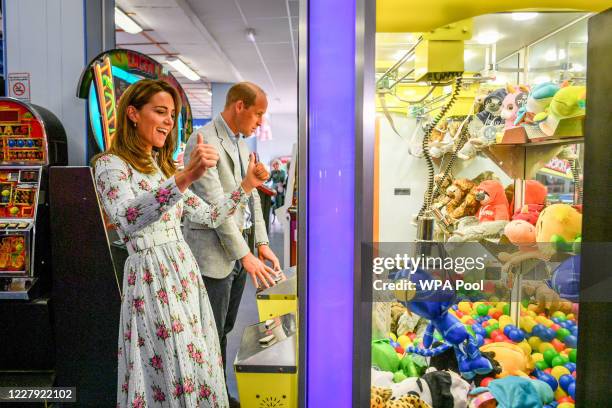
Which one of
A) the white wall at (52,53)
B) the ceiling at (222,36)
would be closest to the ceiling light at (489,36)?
the white wall at (52,53)

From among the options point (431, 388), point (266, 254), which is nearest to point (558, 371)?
point (431, 388)

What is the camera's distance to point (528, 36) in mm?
2430

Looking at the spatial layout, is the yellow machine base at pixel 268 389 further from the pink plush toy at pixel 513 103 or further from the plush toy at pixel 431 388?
the pink plush toy at pixel 513 103

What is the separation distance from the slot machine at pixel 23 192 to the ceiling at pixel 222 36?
338cm

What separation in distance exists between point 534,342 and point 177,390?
1.36 m

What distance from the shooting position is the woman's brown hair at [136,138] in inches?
73.3

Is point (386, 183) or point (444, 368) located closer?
point (444, 368)

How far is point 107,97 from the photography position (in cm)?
257

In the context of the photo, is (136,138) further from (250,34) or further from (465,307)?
(250,34)

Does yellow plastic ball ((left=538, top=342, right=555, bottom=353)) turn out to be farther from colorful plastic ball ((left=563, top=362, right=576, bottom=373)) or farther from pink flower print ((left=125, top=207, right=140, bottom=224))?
pink flower print ((left=125, top=207, right=140, bottom=224))

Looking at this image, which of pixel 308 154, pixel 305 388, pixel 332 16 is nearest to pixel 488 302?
pixel 305 388

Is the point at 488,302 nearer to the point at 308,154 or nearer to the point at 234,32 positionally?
the point at 308,154

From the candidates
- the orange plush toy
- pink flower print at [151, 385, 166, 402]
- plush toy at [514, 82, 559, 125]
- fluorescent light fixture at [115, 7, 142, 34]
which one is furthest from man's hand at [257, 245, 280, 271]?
fluorescent light fixture at [115, 7, 142, 34]

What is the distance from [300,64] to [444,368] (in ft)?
3.48
